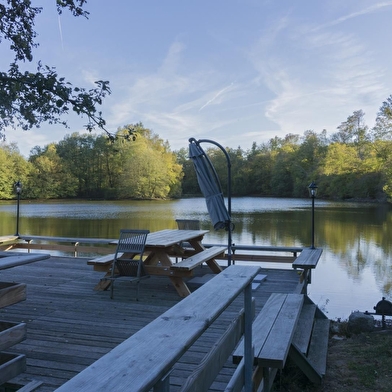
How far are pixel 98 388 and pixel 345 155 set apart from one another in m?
48.3

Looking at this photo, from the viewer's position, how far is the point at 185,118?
55875mm

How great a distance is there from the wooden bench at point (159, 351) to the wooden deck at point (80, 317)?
4.65ft

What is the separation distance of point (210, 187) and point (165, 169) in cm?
4895

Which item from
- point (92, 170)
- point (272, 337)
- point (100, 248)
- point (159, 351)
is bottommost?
point (100, 248)

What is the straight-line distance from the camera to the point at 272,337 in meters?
2.96

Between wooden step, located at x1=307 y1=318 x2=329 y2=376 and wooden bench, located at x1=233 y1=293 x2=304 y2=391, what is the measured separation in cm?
64

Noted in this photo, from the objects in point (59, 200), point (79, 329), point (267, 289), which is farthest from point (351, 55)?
point (59, 200)

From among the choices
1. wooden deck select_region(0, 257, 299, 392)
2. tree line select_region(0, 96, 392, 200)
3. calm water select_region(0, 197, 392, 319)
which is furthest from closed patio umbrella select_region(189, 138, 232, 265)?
tree line select_region(0, 96, 392, 200)

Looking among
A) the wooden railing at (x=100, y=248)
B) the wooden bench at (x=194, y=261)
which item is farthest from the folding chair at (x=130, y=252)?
the wooden railing at (x=100, y=248)

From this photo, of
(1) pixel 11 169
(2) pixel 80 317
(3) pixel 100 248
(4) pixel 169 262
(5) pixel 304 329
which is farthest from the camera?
(1) pixel 11 169

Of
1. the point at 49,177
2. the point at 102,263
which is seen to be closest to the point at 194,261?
the point at 102,263

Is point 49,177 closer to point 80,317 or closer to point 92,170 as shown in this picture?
point 92,170

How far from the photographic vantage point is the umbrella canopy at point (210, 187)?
17.7ft

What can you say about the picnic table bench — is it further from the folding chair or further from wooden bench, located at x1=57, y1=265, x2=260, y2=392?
the folding chair
